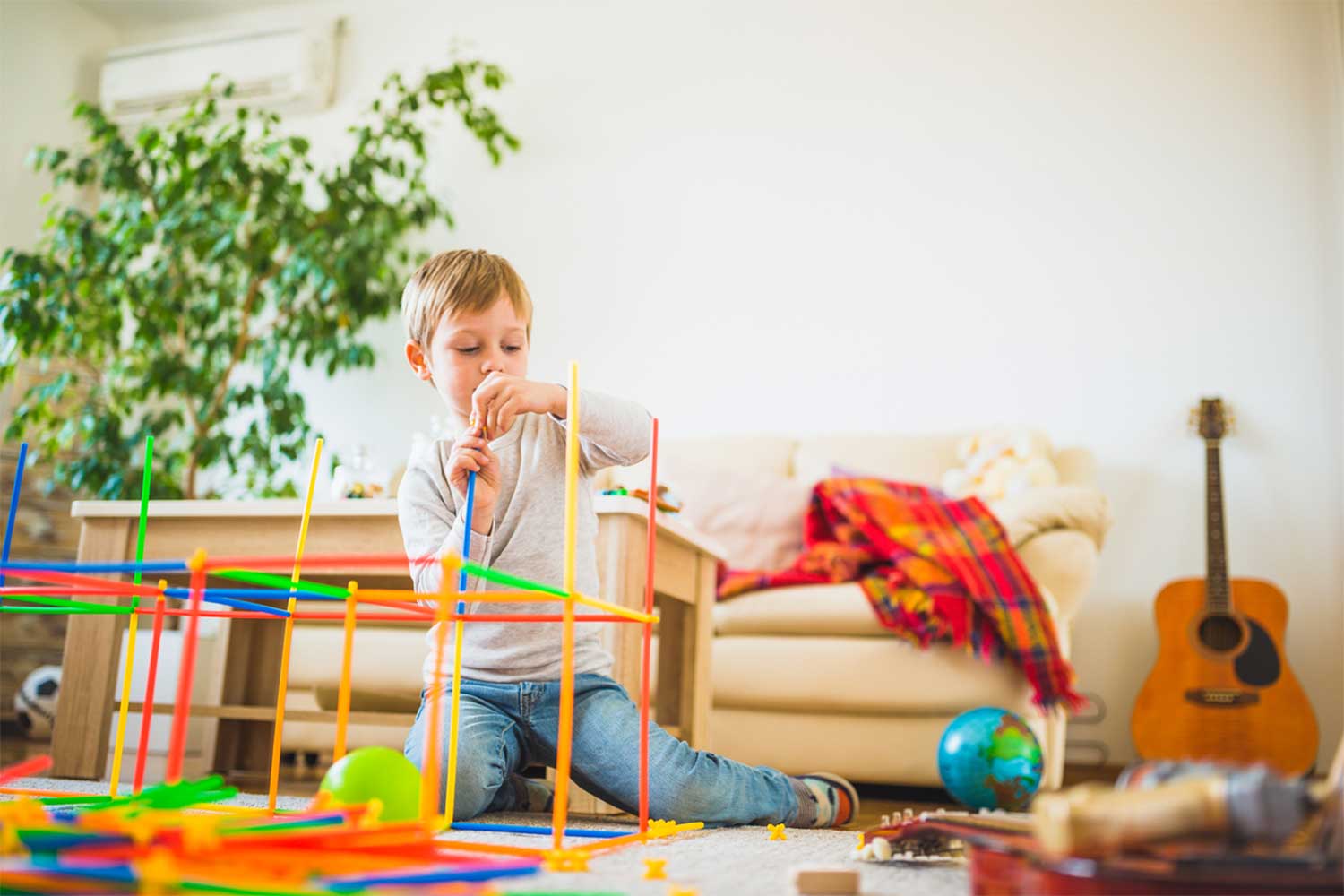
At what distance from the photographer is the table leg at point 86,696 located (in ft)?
5.98

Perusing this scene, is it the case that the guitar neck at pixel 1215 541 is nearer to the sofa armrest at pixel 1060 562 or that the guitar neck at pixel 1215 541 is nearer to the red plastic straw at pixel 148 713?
the sofa armrest at pixel 1060 562

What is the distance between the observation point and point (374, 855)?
0.67 m

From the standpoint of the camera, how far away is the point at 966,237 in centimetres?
311

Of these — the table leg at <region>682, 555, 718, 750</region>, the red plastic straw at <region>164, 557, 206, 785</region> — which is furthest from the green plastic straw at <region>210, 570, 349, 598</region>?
the table leg at <region>682, 555, 718, 750</region>

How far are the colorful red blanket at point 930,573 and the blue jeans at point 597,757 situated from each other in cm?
79

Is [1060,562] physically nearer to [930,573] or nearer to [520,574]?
[930,573]

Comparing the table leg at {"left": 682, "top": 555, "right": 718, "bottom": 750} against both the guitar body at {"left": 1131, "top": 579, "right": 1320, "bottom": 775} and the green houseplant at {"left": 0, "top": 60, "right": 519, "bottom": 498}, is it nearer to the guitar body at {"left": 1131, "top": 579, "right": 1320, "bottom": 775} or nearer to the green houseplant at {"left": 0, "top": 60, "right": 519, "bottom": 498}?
the guitar body at {"left": 1131, "top": 579, "right": 1320, "bottom": 775}

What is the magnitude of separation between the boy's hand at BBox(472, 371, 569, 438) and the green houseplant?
2.17 metres

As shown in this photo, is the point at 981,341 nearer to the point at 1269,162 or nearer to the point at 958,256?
the point at 958,256

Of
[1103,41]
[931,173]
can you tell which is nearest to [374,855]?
[931,173]

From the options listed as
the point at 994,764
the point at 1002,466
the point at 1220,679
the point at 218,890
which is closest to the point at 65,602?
the point at 218,890

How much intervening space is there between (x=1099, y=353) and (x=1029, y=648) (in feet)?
4.04

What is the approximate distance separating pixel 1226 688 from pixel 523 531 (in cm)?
185

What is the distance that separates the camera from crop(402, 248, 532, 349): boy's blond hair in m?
1.26
